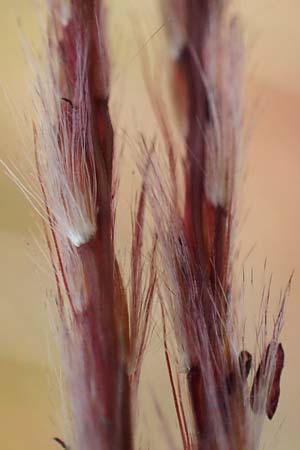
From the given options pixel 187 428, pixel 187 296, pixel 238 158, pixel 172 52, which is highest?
pixel 172 52

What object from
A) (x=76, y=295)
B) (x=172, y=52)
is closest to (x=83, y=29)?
(x=172, y=52)

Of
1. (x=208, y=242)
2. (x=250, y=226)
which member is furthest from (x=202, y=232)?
(x=250, y=226)

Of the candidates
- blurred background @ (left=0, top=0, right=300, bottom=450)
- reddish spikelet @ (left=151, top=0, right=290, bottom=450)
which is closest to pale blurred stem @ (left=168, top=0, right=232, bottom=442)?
reddish spikelet @ (left=151, top=0, right=290, bottom=450)

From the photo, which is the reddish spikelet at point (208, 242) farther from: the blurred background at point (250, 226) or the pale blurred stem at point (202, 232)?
the blurred background at point (250, 226)

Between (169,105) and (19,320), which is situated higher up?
(169,105)

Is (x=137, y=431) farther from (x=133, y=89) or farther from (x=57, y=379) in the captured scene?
(x=133, y=89)

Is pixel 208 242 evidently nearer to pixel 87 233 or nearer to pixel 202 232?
pixel 202 232

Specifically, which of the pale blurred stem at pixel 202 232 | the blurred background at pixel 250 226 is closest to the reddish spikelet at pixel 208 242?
the pale blurred stem at pixel 202 232
